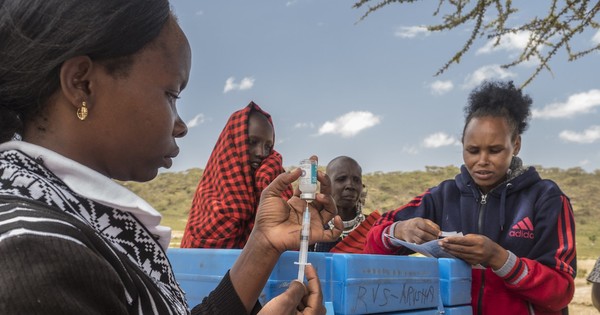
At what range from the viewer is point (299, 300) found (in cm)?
139

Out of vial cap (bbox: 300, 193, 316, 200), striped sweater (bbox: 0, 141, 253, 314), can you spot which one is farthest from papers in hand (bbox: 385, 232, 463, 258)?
striped sweater (bbox: 0, 141, 253, 314)

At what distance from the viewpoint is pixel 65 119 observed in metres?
1.03

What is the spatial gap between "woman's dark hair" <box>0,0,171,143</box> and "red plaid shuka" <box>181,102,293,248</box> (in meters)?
2.06

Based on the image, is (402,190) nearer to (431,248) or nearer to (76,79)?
(431,248)

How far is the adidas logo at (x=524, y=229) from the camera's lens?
8.23 ft

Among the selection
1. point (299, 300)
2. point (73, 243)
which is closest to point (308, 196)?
point (299, 300)

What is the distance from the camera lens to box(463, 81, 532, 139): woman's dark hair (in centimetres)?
281

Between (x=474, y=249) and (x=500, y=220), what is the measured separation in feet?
1.25

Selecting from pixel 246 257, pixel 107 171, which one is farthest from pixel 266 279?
pixel 107 171

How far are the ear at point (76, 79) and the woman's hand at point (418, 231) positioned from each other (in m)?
1.74

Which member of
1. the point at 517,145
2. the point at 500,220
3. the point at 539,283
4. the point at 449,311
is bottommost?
the point at 449,311

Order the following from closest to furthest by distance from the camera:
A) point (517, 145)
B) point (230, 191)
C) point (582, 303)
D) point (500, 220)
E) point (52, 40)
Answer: point (52, 40), point (500, 220), point (517, 145), point (230, 191), point (582, 303)

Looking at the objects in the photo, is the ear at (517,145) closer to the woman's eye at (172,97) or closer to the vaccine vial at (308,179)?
the vaccine vial at (308,179)

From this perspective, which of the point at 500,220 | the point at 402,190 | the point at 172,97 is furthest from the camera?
the point at 402,190
